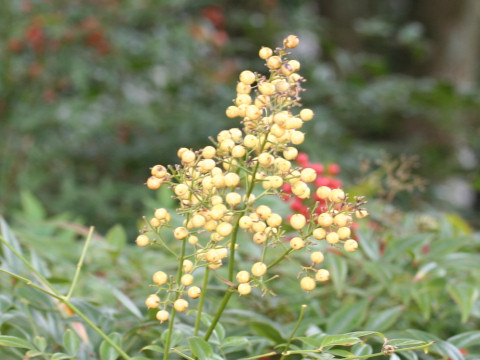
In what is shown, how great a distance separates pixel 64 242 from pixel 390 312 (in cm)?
64

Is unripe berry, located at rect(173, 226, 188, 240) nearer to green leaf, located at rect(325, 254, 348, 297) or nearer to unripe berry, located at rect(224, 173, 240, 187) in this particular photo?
unripe berry, located at rect(224, 173, 240, 187)

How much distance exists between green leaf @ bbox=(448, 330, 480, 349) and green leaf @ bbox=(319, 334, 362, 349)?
219 millimetres

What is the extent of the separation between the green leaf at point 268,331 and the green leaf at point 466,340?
0.69 ft

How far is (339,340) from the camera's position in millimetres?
591

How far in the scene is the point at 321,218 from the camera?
1.94 feet

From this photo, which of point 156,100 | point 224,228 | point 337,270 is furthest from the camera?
point 156,100

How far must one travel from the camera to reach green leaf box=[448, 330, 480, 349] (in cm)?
75

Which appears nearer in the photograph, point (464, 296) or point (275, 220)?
point (275, 220)

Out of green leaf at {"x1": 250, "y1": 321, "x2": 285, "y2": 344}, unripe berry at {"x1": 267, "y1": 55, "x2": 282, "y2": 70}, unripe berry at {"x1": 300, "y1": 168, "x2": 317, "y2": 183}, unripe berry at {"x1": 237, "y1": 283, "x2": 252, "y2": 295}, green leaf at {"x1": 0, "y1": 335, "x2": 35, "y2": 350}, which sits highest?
unripe berry at {"x1": 267, "y1": 55, "x2": 282, "y2": 70}

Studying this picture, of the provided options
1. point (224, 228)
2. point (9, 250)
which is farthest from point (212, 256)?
point (9, 250)

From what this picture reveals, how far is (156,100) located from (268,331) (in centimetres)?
246

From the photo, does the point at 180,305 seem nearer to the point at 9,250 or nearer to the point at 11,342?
the point at 11,342

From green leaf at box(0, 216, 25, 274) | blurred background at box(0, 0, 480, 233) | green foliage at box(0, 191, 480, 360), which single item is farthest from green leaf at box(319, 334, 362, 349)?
blurred background at box(0, 0, 480, 233)

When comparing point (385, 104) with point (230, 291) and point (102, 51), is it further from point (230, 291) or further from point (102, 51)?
point (230, 291)
